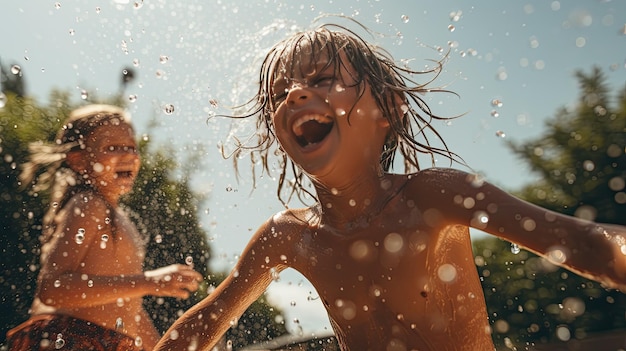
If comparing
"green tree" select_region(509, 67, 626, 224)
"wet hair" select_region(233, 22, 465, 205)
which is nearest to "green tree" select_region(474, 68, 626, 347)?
"green tree" select_region(509, 67, 626, 224)

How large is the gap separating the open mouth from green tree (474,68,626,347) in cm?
528

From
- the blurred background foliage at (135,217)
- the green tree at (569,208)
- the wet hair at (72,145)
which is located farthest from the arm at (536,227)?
the blurred background foliage at (135,217)

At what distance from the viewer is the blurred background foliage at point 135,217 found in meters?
10.2

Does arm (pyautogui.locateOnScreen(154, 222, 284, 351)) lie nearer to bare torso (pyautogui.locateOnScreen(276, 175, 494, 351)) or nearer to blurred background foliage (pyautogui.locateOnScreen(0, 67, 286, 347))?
bare torso (pyautogui.locateOnScreen(276, 175, 494, 351))

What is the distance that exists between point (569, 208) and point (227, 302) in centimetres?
567

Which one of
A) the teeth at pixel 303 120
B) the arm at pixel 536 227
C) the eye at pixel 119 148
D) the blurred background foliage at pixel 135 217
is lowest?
the blurred background foliage at pixel 135 217

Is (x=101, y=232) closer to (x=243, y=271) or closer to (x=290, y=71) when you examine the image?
(x=243, y=271)

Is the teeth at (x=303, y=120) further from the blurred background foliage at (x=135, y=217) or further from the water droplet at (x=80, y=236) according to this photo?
the blurred background foliage at (x=135, y=217)

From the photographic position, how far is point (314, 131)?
238cm

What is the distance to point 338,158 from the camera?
2.27 m

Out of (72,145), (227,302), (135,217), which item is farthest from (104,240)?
(135,217)

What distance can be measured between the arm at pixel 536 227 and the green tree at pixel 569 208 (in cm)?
522

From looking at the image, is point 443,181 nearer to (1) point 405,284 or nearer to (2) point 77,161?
(1) point 405,284

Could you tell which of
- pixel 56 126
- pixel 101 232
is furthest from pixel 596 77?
pixel 56 126
